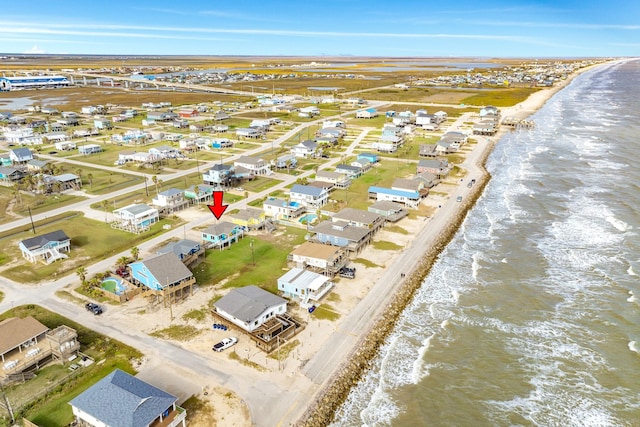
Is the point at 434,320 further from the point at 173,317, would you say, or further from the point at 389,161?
the point at 389,161

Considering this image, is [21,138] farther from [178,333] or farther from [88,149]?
[178,333]

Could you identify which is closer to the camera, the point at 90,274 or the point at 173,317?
the point at 173,317

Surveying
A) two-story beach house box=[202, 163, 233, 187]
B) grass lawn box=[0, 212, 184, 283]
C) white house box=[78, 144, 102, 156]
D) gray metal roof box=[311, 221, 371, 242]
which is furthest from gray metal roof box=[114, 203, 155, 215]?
white house box=[78, 144, 102, 156]

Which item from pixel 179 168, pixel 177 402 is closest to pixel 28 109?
pixel 179 168

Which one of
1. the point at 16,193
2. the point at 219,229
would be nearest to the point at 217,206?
the point at 219,229

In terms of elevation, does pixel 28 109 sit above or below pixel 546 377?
above

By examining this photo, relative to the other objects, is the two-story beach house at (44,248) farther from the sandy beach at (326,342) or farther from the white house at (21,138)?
the white house at (21,138)

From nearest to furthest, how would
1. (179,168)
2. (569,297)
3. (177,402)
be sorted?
(177,402)
(569,297)
(179,168)
